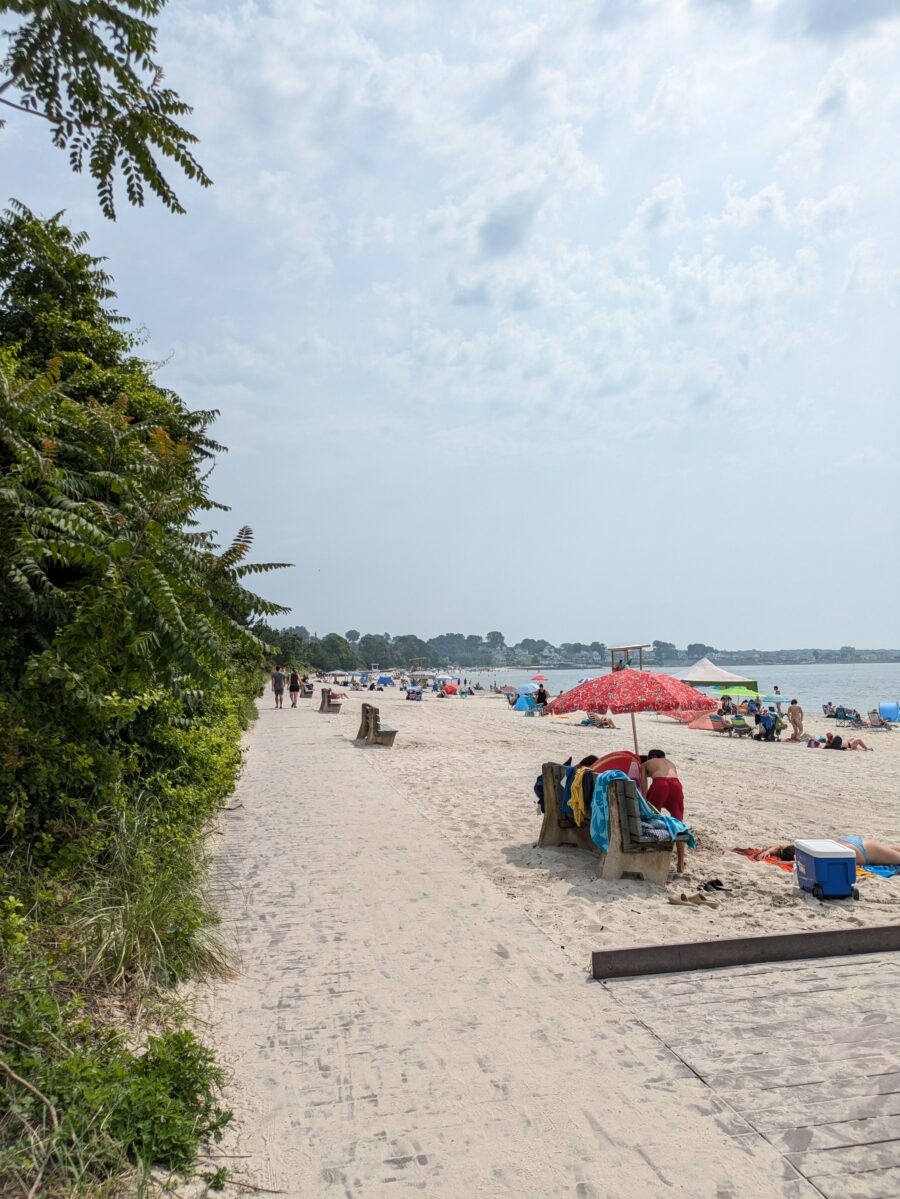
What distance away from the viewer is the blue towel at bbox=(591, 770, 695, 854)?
7.16 meters

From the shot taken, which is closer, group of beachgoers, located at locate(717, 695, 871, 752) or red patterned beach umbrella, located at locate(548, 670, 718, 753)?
red patterned beach umbrella, located at locate(548, 670, 718, 753)

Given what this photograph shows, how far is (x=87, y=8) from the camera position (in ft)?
13.1

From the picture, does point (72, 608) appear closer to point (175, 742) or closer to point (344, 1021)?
point (175, 742)

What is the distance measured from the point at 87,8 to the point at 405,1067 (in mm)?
5700

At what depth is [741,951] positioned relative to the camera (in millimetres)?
4977

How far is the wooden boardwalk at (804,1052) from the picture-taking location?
10.0 feet

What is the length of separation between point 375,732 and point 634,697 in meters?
11.0

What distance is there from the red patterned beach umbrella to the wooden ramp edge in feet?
10.3

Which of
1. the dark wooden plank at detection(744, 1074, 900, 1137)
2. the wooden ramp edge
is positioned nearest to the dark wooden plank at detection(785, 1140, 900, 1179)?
the dark wooden plank at detection(744, 1074, 900, 1137)

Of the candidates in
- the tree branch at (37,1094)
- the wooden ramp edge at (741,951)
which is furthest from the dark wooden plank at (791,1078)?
the tree branch at (37,1094)

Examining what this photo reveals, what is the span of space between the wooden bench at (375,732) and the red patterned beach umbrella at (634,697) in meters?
9.65

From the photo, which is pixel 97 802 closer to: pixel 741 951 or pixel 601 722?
pixel 741 951

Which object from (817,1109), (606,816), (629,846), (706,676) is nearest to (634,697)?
(606,816)

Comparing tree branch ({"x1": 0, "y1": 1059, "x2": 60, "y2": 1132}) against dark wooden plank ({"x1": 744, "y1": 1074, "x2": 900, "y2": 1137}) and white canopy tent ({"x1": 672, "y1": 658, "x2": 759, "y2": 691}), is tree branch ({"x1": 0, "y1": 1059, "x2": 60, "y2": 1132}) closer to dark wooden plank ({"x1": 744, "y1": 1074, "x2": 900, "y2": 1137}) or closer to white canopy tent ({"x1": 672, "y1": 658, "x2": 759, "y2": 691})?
dark wooden plank ({"x1": 744, "y1": 1074, "x2": 900, "y2": 1137})
